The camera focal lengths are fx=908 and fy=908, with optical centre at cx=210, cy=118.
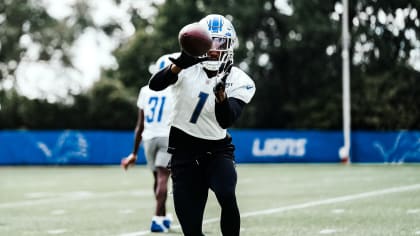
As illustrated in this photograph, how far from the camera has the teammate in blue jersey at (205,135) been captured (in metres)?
6.13

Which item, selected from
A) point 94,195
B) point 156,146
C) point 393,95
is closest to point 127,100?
point 393,95

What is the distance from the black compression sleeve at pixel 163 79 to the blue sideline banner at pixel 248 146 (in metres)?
22.7

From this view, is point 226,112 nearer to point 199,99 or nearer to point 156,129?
point 199,99

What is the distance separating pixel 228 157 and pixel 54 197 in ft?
31.7

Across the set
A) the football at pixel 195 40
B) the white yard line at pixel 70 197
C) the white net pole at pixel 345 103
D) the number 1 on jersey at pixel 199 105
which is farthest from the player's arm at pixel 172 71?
the white net pole at pixel 345 103

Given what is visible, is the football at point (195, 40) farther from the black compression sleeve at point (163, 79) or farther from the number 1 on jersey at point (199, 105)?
the number 1 on jersey at point (199, 105)

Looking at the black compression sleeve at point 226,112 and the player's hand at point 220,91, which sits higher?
the player's hand at point 220,91

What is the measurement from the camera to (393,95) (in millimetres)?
38125

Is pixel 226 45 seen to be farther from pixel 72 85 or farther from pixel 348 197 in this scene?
pixel 72 85

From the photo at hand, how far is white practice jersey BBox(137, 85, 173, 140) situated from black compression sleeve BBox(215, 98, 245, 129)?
12.4 feet

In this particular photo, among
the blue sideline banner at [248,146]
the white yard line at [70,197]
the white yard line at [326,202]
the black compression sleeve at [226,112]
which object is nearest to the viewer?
the black compression sleeve at [226,112]

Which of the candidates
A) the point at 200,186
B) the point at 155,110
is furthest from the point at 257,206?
the point at 200,186

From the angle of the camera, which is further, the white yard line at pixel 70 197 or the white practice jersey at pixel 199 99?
the white yard line at pixel 70 197

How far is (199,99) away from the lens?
6184 mm
